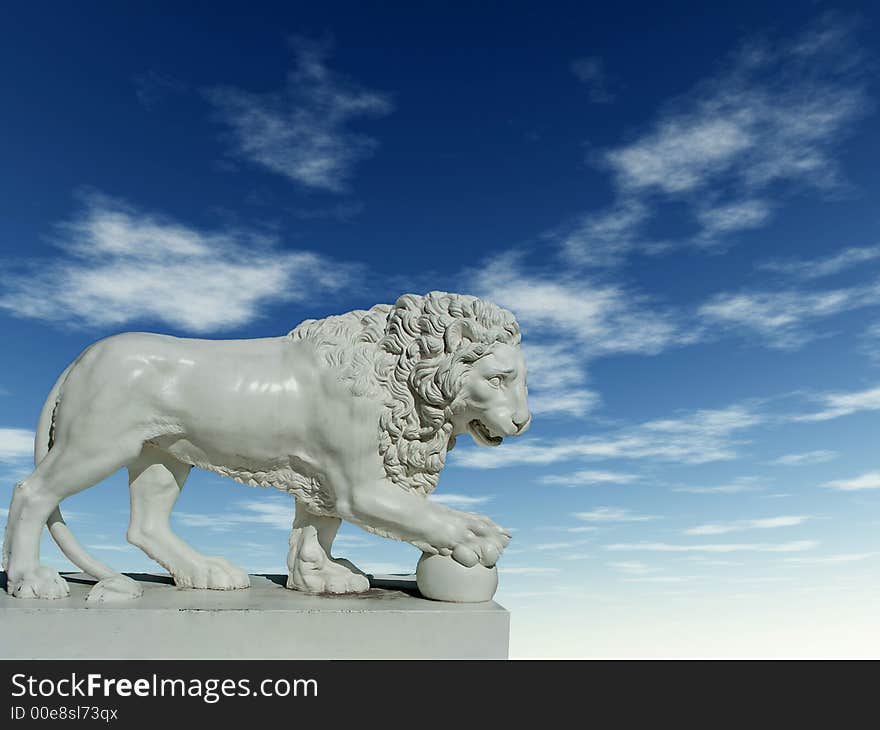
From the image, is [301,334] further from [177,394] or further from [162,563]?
[162,563]

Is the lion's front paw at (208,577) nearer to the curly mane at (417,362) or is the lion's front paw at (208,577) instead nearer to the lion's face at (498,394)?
the curly mane at (417,362)

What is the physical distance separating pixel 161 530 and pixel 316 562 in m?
0.86

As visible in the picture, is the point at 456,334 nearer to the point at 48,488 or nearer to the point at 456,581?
the point at 456,581

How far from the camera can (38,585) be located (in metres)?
3.97

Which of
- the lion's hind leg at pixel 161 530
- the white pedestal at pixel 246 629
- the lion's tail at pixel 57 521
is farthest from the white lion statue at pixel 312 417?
the white pedestal at pixel 246 629

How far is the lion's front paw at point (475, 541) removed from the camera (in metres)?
4.13

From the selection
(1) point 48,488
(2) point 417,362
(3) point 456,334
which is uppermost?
(3) point 456,334

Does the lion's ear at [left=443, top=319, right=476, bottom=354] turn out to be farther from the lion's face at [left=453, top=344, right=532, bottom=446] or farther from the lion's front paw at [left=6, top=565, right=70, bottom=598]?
the lion's front paw at [left=6, top=565, right=70, bottom=598]

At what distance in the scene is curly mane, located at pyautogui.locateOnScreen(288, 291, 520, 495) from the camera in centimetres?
418

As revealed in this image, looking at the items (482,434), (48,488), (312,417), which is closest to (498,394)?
(482,434)

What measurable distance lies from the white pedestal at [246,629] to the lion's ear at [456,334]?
1.29 m
